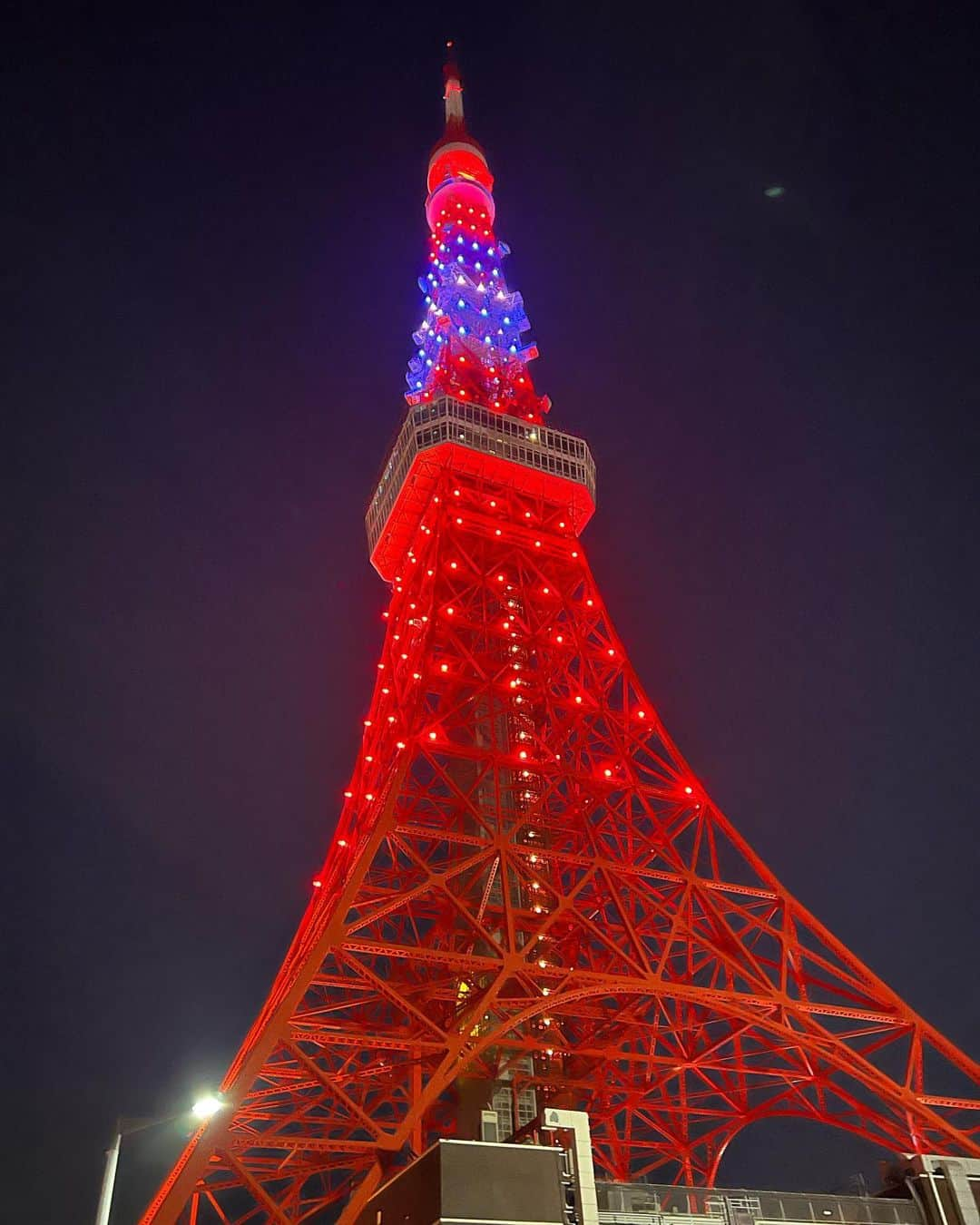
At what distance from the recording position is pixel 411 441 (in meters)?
23.5

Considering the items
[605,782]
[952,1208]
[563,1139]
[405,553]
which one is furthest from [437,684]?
[952,1208]

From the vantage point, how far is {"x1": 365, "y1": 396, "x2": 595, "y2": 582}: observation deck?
23359 mm

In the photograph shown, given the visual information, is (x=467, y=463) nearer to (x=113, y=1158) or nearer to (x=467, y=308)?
(x=467, y=308)

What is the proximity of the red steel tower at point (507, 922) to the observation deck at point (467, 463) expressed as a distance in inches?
2.3

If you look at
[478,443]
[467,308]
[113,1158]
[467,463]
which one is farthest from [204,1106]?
[467,308]

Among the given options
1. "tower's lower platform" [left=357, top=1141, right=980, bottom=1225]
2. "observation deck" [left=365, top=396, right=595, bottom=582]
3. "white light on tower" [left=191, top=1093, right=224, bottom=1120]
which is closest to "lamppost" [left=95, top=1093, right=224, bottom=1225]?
"white light on tower" [left=191, top=1093, right=224, bottom=1120]

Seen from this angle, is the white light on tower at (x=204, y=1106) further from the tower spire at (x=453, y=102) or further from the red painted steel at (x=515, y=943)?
the tower spire at (x=453, y=102)

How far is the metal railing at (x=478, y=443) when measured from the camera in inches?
925

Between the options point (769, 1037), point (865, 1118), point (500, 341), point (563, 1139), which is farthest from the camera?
point (500, 341)

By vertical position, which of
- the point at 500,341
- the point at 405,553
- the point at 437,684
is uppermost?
the point at 500,341

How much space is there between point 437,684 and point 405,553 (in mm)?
5883

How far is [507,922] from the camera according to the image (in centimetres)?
1496

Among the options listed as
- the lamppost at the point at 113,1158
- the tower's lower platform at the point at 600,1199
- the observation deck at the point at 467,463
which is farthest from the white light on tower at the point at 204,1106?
the observation deck at the point at 467,463

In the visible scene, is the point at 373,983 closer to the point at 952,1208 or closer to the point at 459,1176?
the point at 459,1176
